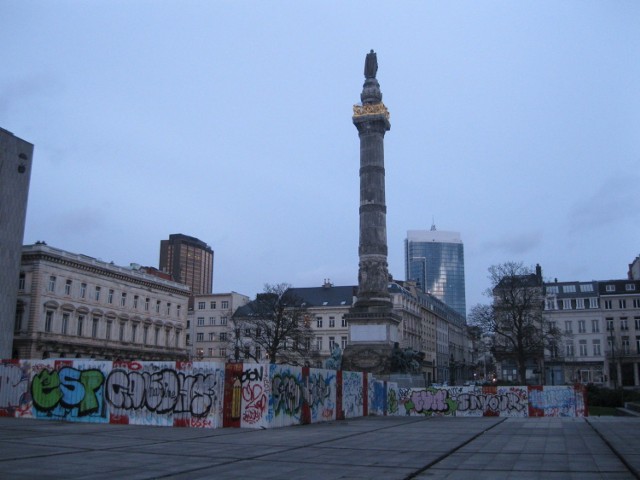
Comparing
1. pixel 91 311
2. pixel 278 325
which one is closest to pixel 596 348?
pixel 278 325

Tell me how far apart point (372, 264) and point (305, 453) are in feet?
103

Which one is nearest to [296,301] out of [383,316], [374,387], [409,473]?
[383,316]

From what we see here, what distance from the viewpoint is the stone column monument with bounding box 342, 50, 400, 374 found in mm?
43906

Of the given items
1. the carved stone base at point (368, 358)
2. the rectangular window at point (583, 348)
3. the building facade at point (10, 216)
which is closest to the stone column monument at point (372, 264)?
the carved stone base at point (368, 358)

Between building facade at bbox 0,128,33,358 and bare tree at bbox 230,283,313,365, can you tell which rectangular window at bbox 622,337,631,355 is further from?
building facade at bbox 0,128,33,358

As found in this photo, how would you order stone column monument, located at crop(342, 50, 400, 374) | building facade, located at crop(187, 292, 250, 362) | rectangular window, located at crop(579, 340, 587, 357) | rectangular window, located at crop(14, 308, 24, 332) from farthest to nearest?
building facade, located at crop(187, 292, 250, 362), rectangular window, located at crop(579, 340, 587, 357), rectangular window, located at crop(14, 308, 24, 332), stone column monument, located at crop(342, 50, 400, 374)

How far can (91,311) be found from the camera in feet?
213

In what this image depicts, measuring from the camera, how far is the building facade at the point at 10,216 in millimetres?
45812

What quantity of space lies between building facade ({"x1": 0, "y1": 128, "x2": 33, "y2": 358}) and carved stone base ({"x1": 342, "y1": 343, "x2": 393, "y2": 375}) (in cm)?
2403

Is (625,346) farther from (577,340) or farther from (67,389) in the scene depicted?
(67,389)

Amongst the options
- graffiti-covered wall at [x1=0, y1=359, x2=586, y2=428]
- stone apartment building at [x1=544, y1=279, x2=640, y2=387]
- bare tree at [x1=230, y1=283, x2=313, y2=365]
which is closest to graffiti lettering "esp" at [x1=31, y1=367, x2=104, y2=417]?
graffiti-covered wall at [x1=0, y1=359, x2=586, y2=428]

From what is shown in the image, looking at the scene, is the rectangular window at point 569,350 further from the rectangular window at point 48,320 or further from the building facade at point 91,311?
the rectangular window at point 48,320

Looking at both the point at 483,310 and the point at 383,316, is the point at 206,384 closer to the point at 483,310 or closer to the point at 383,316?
the point at 383,316

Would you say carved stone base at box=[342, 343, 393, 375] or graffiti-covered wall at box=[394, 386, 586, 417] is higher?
carved stone base at box=[342, 343, 393, 375]
